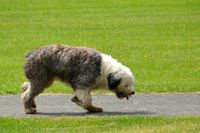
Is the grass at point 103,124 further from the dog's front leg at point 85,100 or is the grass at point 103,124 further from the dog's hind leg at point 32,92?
the dog's hind leg at point 32,92

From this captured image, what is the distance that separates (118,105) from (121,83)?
97cm

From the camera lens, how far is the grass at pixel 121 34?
18.3m

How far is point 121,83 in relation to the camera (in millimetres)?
13203

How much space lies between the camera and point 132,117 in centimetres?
1223

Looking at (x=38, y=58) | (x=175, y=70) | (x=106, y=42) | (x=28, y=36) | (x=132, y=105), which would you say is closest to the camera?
(x=38, y=58)

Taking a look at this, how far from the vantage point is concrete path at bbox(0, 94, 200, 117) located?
13.2 metres

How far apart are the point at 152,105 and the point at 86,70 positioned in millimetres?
1587

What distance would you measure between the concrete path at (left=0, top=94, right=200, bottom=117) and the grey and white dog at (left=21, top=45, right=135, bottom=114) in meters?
0.31

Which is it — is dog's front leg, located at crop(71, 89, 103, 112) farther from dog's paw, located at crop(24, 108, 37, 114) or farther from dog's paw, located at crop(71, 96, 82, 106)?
dog's paw, located at crop(24, 108, 37, 114)

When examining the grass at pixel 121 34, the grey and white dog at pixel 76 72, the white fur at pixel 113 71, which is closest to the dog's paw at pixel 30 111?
the grey and white dog at pixel 76 72

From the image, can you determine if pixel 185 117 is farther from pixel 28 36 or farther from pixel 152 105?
pixel 28 36

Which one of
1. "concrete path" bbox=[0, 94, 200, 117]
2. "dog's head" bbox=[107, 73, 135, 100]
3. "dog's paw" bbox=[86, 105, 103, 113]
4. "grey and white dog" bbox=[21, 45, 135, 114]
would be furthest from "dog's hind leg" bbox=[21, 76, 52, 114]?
"dog's head" bbox=[107, 73, 135, 100]

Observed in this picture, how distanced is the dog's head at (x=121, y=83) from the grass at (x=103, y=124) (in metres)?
0.99

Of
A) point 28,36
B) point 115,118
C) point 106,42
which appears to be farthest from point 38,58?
point 28,36
